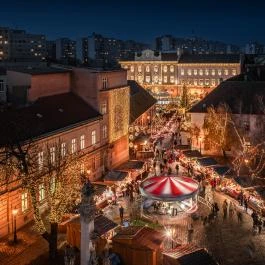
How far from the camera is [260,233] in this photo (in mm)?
30406

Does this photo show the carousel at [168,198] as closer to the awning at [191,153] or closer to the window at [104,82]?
the awning at [191,153]

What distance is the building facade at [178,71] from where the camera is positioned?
108500 millimetres

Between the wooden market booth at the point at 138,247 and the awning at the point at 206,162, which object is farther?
the awning at the point at 206,162

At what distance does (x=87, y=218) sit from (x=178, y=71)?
93355 mm

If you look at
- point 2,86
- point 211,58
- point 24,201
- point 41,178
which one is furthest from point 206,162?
point 211,58

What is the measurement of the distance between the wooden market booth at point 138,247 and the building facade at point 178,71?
8195cm

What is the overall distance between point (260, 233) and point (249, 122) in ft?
83.3

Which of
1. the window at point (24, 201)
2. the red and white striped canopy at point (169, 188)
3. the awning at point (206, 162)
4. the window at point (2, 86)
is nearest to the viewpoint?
the window at point (24, 201)

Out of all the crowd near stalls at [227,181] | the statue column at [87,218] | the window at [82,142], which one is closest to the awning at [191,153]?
the crowd near stalls at [227,181]

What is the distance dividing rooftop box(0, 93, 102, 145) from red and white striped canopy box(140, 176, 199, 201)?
25.8 ft

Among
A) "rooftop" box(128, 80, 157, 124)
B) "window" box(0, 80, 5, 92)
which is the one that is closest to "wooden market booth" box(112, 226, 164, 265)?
"window" box(0, 80, 5, 92)

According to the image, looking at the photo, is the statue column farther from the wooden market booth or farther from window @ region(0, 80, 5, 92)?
window @ region(0, 80, 5, 92)

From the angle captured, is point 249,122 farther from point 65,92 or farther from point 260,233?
point 260,233

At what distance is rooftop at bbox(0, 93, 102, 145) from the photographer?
31234mm
